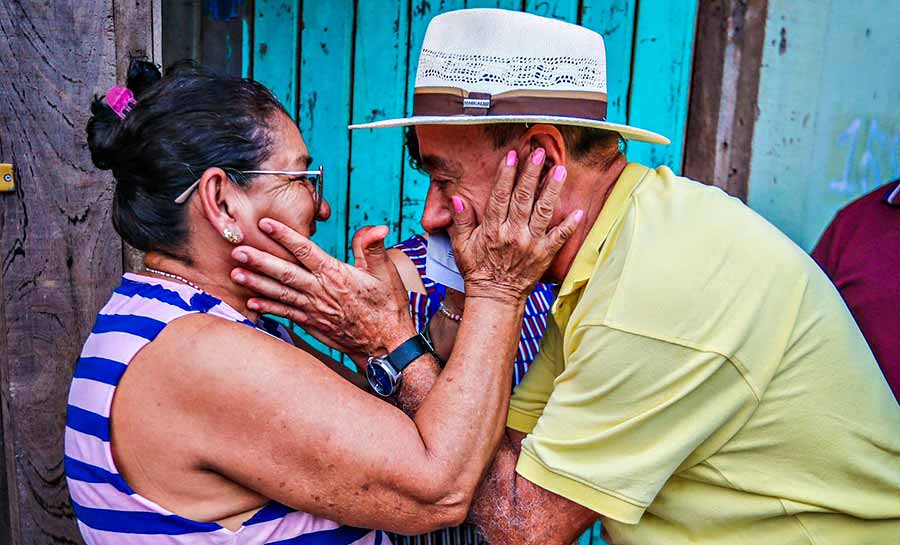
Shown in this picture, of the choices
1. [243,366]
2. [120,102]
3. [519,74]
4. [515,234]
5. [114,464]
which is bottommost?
[114,464]

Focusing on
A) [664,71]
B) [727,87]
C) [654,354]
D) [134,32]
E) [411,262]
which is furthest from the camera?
[664,71]

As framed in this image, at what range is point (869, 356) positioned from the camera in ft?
5.38

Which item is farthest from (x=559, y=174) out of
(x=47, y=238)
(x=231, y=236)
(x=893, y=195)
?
(x=47, y=238)

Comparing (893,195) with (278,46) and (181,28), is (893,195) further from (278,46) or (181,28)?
(181,28)

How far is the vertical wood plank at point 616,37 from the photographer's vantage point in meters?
3.01

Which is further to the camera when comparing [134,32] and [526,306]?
[526,306]

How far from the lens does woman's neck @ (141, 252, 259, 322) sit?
5.90 ft

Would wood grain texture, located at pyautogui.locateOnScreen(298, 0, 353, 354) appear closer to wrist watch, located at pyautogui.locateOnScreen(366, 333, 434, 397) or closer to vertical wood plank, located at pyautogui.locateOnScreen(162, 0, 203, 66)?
vertical wood plank, located at pyautogui.locateOnScreen(162, 0, 203, 66)

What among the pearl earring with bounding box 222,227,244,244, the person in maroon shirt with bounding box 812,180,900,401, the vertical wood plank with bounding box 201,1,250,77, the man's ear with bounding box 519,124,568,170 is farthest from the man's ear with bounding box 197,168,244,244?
the vertical wood plank with bounding box 201,1,250,77

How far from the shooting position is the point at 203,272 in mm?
1804

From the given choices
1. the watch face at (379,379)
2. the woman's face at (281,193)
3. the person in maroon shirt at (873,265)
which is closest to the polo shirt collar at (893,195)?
the person in maroon shirt at (873,265)

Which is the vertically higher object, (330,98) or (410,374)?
(330,98)

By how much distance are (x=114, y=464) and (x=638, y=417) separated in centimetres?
104

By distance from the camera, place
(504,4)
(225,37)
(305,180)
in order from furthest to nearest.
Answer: (225,37) < (504,4) < (305,180)
